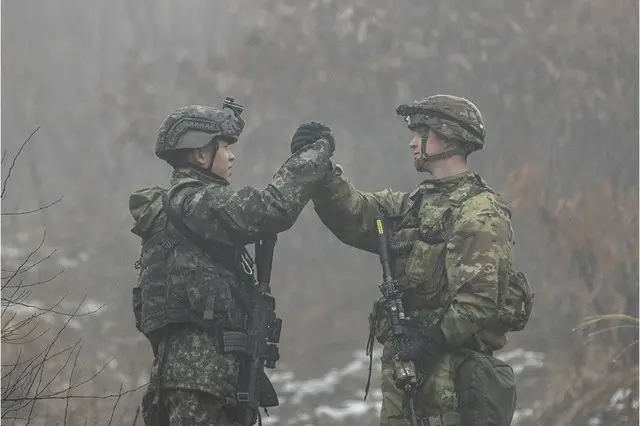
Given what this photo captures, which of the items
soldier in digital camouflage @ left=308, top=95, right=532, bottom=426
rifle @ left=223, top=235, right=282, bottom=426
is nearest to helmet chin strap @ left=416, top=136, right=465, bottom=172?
soldier in digital camouflage @ left=308, top=95, right=532, bottom=426

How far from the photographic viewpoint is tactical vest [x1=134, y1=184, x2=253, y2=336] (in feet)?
10.2

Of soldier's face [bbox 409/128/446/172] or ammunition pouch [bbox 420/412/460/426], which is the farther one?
soldier's face [bbox 409/128/446/172]

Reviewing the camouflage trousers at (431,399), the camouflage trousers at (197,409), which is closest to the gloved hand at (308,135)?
the camouflage trousers at (431,399)

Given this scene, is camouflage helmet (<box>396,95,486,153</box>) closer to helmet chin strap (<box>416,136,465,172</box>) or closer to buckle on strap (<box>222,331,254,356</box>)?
helmet chin strap (<box>416,136,465,172</box>)

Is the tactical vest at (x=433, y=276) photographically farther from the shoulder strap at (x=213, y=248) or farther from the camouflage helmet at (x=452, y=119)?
the shoulder strap at (x=213, y=248)

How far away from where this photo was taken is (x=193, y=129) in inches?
135

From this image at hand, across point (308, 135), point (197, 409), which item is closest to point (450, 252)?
point (308, 135)

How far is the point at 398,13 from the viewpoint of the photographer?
1212cm

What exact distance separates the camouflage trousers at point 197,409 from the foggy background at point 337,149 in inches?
306

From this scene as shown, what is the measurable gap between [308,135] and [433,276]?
2.63 feet

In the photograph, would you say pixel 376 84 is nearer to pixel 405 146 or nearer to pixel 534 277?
pixel 405 146

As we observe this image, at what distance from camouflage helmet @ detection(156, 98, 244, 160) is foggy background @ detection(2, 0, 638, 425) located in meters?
7.80

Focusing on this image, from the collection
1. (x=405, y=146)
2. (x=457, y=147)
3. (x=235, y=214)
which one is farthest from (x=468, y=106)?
(x=405, y=146)

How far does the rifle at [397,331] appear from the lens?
307 centimetres
